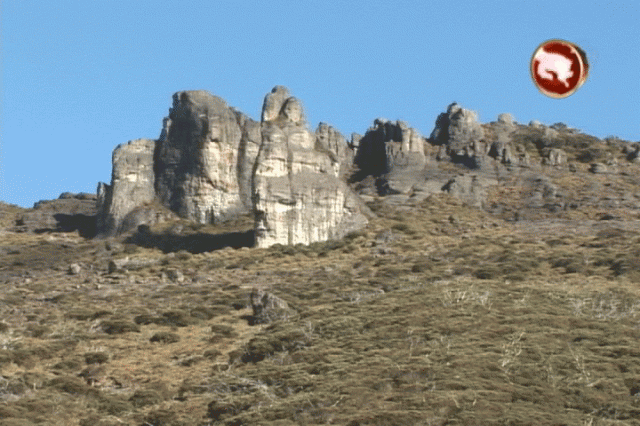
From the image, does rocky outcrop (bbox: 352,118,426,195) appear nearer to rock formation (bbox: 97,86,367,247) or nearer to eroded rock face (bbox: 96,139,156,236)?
rock formation (bbox: 97,86,367,247)

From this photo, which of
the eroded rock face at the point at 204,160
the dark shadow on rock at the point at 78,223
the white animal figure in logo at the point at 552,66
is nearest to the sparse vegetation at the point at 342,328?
the eroded rock face at the point at 204,160

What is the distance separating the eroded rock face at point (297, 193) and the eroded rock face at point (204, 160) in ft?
16.4

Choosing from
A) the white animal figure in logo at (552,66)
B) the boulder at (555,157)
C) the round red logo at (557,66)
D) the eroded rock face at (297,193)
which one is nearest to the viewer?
the round red logo at (557,66)

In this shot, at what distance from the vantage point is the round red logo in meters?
13.3

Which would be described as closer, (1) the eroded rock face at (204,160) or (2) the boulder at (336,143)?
(1) the eroded rock face at (204,160)

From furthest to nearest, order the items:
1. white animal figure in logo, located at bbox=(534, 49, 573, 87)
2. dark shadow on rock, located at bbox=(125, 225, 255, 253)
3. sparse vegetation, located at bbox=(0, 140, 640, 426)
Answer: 1. dark shadow on rock, located at bbox=(125, 225, 255, 253)
2. sparse vegetation, located at bbox=(0, 140, 640, 426)
3. white animal figure in logo, located at bbox=(534, 49, 573, 87)

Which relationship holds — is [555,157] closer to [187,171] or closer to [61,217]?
[187,171]

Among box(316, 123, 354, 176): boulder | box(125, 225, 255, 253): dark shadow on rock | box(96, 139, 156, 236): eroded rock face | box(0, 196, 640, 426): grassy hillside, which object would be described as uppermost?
box(316, 123, 354, 176): boulder

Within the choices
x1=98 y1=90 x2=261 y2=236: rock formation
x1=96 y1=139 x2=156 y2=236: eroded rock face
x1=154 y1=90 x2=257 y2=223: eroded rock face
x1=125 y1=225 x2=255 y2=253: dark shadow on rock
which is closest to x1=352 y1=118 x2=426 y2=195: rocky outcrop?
x1=98 y1=90 x2=261 y2=236: rock formation

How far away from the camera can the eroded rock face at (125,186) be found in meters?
95.5

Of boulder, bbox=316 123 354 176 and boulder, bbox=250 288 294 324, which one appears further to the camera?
boulder, bbox=316 123 354 176

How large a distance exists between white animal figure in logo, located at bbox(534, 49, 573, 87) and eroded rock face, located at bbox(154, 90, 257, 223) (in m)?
81.7

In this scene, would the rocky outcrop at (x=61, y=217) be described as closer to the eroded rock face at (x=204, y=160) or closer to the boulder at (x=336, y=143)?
the eroded rock face at (x=204, y=160)

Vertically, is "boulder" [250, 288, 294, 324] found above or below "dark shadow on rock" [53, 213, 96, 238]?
below
